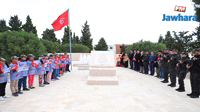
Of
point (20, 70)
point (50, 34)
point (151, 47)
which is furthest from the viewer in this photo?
point (50, 34)

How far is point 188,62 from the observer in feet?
18.4

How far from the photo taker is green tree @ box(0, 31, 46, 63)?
1016cm

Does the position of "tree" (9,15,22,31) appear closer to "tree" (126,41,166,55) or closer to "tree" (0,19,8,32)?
"tree" (0,19,8,32)

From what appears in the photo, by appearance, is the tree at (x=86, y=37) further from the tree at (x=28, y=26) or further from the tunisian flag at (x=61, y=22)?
the tunisian flag at (x=61, y=22)

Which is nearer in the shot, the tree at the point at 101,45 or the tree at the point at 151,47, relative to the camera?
the tree at the point at 151,47

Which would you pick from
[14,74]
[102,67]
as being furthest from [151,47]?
[14,74]

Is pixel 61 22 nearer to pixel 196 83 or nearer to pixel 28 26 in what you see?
pixel 196 83

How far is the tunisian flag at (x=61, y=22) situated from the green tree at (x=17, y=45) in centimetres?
239

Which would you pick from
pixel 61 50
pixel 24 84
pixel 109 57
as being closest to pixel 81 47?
pixel 61 50

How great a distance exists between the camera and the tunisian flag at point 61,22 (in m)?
12.6

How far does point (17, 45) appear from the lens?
1023 cm

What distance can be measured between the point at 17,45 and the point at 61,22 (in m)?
4.27

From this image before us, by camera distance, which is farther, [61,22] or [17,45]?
[61,22]

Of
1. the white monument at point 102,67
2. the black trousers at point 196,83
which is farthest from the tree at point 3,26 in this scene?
the black trousers at point 196,83
